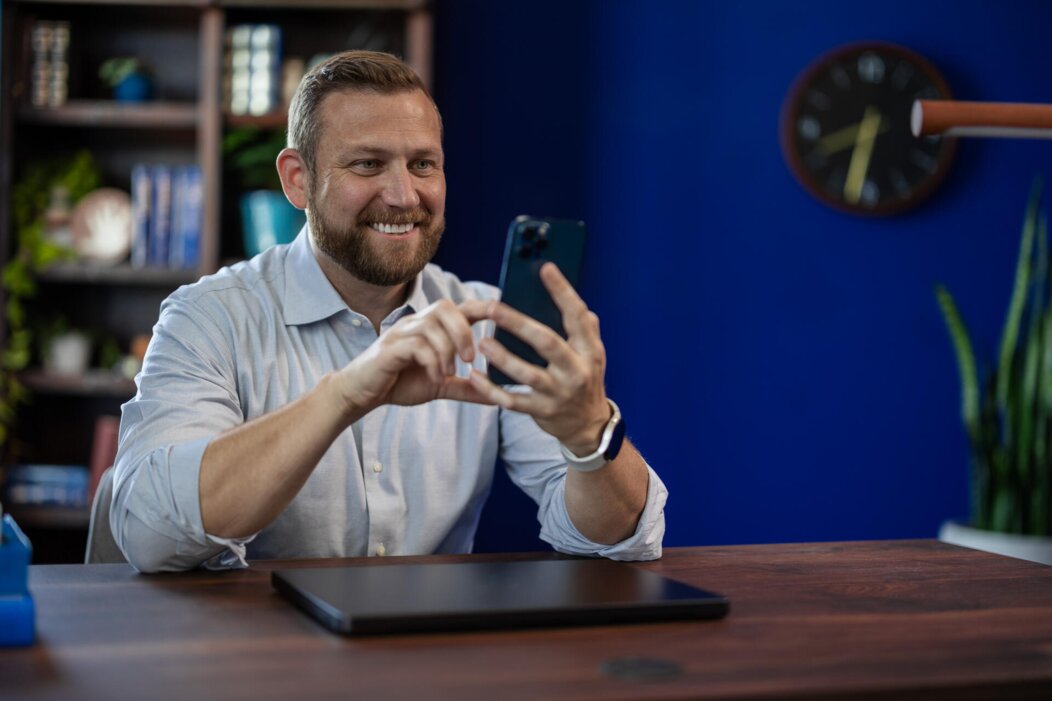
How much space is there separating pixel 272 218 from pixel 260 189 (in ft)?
0.73

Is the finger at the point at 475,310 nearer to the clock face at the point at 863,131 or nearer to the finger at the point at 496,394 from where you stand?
the finger at the point at 496,394

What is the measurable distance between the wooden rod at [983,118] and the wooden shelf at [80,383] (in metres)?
2.53

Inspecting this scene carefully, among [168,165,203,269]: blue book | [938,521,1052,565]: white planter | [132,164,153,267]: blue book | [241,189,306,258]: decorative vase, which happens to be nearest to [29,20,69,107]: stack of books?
[132,164,153,267]: blue book

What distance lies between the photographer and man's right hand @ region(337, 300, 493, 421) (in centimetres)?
134

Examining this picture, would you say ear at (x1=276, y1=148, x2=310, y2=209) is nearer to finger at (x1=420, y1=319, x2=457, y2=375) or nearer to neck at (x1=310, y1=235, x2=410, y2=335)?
neck at (x1=310, y1=235, x2=410, y2=335)

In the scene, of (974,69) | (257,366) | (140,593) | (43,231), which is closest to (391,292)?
(257,366)

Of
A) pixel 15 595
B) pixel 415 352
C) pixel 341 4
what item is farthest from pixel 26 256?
pixel 15 595

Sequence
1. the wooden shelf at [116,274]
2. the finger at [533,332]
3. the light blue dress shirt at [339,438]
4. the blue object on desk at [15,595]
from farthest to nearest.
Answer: the wooden shelf at [116,274] < the light blue dress shirt at [339,438] < the finger at [533,332] < the blue object on desk at [15,595]

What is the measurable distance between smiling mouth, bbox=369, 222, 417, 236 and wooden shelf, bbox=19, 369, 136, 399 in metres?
1.79

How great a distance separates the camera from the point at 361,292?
1.95m

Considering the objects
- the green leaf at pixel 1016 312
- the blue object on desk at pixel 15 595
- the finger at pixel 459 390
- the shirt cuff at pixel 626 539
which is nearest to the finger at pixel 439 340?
the finger at pixel 459 390

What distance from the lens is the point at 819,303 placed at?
381cm

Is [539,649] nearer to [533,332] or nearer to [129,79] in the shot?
[533,332]

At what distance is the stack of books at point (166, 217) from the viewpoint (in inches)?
135
